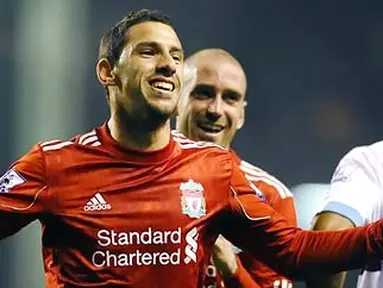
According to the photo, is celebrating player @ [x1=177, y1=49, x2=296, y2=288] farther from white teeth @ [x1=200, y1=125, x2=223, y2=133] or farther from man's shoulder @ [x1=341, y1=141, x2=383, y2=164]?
man's shoulder @ [x1=341, y1=141, x2=383, y2=164]

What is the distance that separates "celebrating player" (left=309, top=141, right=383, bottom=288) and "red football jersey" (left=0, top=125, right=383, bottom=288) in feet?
0.13

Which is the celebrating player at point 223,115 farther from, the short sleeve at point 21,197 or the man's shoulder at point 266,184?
the short sleeve at point 21,197

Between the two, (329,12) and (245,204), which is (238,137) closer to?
(329,12)

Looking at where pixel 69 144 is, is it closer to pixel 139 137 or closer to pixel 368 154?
pixel 139 137

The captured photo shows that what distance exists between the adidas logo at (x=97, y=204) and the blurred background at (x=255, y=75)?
5.43 ft

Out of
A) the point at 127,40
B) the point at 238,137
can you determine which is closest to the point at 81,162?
the point at 127,40

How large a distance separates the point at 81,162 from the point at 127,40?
0.20 meters

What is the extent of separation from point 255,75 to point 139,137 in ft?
7.16

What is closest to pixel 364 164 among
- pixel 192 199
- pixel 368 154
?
Answer: pixel 368 154

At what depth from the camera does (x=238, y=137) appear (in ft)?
11.8

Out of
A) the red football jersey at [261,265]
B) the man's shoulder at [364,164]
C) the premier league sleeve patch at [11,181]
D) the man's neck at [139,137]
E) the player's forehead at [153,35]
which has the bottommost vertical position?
the red football jersey at [261,265]

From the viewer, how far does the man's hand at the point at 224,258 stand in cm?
171

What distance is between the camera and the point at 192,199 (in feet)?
4.92

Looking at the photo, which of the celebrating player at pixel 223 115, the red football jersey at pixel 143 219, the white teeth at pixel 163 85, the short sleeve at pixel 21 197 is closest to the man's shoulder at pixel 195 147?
the red football jersey at pixel 143 219
